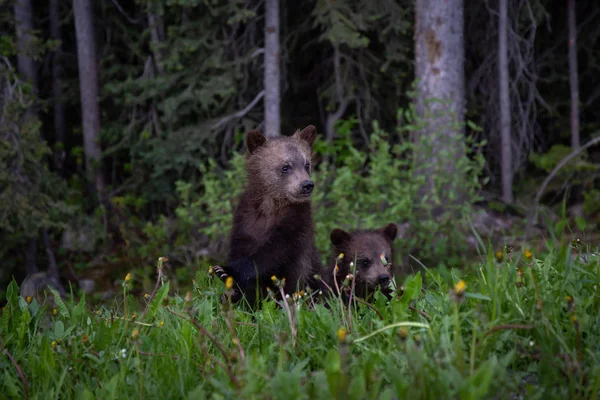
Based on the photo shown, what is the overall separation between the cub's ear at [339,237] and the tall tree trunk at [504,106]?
7793 millimetres

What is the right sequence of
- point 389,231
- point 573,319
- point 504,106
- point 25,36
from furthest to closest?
point 25,36, point 504,106, point 389,231, point 573,319

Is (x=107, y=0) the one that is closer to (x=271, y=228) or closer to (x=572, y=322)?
(x=271, y=228)

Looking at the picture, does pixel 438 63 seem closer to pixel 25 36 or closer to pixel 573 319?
pixel 25 36

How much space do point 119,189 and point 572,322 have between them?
12735 mm

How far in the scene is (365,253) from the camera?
5977 mm

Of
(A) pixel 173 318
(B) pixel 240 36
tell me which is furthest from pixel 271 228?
(B) pixel 240 36

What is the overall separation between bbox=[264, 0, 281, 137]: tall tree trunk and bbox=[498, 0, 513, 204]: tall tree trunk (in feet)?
13.8

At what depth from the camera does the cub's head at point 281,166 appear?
497 cm

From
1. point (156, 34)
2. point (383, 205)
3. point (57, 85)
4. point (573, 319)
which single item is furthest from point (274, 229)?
point (57, 85)

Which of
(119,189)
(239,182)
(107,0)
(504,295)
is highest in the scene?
(107,0)

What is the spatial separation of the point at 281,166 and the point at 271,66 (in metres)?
6.73

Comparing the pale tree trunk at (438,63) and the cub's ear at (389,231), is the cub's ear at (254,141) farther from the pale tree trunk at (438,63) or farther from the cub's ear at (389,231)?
the pale tree trunk at (438,63)

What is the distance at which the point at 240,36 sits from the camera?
42.3ft

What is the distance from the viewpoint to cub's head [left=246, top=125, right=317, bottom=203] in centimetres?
497
